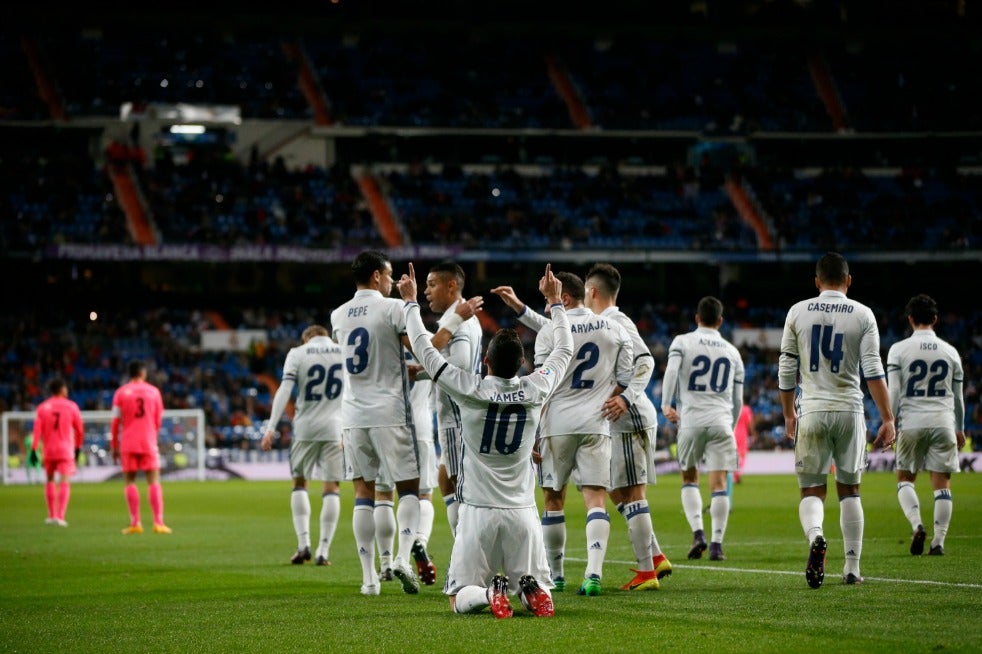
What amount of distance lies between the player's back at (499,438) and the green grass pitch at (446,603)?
855 millimetres

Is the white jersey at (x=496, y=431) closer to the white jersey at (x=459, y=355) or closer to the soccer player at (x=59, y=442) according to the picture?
the white jersey at (x=459, y=355)

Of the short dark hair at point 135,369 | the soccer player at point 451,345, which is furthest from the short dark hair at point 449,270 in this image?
the short dark hair at point 135,369

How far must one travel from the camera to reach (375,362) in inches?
450

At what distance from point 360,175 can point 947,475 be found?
41.7 meters

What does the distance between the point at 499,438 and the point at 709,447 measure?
19.0ft

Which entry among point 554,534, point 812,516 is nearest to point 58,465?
point 554,534

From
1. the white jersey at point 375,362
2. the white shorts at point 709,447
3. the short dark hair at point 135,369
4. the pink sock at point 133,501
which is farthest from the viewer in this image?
the pink sock at point 133,501

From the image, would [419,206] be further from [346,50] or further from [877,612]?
[877,612]

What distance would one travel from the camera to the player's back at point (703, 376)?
1497cm

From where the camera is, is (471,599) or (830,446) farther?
(830,446)

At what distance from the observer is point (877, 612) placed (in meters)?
9.55

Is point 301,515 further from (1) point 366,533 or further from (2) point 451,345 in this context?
(2) point 451,345

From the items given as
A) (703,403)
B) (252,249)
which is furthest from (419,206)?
(703,403)

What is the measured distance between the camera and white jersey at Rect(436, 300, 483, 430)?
11.6 metres
